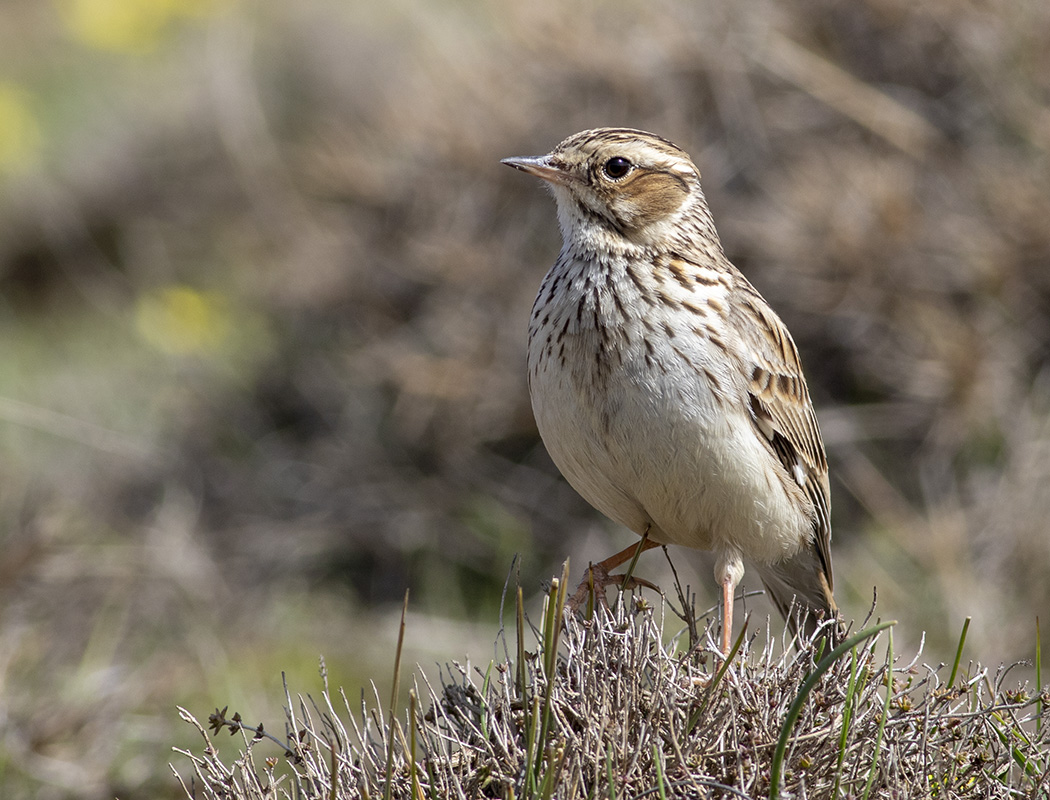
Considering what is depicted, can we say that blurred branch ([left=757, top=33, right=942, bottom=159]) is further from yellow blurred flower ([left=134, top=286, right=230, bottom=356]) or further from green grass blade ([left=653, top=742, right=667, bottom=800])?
green grass blade ([left=653, top=742, right=667, bottom=800])

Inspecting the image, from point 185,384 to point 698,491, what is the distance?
6.32 metres

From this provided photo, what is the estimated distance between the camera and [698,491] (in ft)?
13.4

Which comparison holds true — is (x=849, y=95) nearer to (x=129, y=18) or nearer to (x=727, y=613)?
(x=727, y=613)

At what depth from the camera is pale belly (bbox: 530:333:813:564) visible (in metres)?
4.00

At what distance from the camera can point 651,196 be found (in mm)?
4461

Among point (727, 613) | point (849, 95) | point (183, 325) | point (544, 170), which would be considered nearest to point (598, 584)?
point (727, 613)

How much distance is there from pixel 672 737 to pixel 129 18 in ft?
30.4

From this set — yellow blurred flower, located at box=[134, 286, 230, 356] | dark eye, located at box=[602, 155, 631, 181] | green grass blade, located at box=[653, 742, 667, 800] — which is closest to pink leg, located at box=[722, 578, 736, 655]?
green grass blade, located at box=[653, 742, 667, 800]

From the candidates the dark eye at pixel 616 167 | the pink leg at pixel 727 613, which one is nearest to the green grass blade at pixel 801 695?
the pink leg at pixel 727 613

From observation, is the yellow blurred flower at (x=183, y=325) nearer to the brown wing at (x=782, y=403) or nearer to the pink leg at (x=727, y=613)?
the brown wing at (x=782, y=403)

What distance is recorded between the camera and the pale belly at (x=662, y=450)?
400 cm

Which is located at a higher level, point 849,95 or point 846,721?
point 849,95

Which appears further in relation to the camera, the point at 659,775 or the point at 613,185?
the point at 613,185

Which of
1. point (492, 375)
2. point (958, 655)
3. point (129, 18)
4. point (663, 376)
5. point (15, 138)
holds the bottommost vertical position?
point (492, 375)
